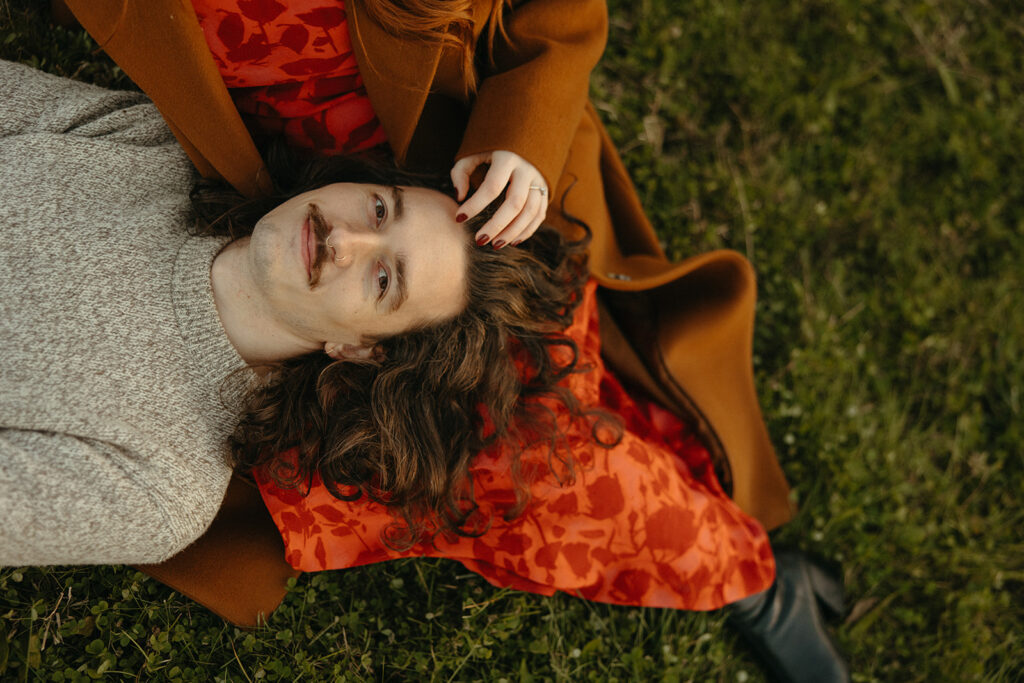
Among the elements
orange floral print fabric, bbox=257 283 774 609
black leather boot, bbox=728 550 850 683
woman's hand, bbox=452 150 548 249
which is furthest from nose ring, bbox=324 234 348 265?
black leather boot, bbox=728 550 850 683

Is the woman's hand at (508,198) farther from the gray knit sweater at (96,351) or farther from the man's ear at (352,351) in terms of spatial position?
the gray knit sweater at (96,351)

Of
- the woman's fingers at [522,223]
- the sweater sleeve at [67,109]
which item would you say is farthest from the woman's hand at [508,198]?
the sweater sleeve at [67,109]

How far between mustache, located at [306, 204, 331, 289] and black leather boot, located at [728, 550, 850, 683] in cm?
Result: 239

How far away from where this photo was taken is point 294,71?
2521mm

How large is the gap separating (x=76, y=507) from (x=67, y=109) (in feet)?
4.82

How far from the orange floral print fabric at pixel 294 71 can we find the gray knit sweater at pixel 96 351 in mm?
551

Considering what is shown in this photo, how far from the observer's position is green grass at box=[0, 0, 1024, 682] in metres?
3.11

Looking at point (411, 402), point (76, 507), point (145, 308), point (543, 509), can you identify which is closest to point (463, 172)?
point (411, 402)

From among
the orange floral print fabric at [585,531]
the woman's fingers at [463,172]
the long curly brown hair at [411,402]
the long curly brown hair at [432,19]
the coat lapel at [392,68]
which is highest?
the long curly brown hair at [432,19]

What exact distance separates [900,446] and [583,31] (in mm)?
Result: 2677

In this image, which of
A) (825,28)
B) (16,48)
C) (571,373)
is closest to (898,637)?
(571,373)

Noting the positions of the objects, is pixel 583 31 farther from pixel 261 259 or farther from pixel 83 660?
pixel 83 660

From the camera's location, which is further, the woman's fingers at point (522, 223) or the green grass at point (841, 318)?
the green grass at point (841, 318)

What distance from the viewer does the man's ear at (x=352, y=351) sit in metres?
2.69
